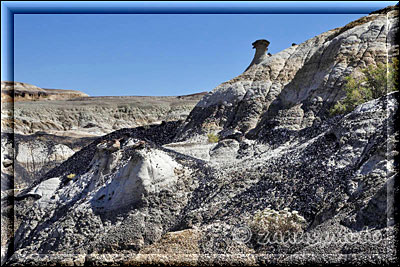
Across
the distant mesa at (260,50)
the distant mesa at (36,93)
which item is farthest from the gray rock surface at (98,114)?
the distant mesa at (260,50)

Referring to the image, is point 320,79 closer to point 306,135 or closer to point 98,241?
point 306,135

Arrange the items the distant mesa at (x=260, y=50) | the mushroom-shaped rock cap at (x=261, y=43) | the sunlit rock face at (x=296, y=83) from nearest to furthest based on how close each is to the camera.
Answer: the sunlit rock face at (x=296, y=83) → the distant mesa at (x=260, y=50) → the mushroom-shaped rock cap at (x=261, y=43)

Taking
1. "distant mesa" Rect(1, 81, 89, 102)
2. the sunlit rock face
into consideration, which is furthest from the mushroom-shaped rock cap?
"distant mesa" Rect(1, 81, 89, 102)

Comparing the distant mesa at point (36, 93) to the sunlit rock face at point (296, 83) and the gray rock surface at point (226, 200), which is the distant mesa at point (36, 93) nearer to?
the sunlit rock face at point (296, 83)

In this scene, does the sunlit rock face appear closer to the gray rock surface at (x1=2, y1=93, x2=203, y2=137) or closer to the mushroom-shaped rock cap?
the mushroom-shaped rock cap

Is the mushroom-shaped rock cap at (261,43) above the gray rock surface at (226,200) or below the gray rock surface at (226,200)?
above

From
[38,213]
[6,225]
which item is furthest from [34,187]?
[6,225]

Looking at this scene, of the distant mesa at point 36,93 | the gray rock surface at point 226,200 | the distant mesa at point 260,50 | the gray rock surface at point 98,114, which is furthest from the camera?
the distant mesa at point 36,93

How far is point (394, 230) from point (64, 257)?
340 inches

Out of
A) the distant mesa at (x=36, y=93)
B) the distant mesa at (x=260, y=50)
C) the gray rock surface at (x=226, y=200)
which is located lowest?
the gray rock surface at (x=226, y=200)

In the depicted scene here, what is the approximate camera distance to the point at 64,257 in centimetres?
1366

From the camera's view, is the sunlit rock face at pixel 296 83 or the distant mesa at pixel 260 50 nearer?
the sunlit rock face at pixel 296 83

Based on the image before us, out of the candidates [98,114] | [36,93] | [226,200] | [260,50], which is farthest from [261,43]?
[36,93]

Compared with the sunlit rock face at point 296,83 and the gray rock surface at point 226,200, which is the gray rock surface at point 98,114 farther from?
the gray rock surface at point 226,200
